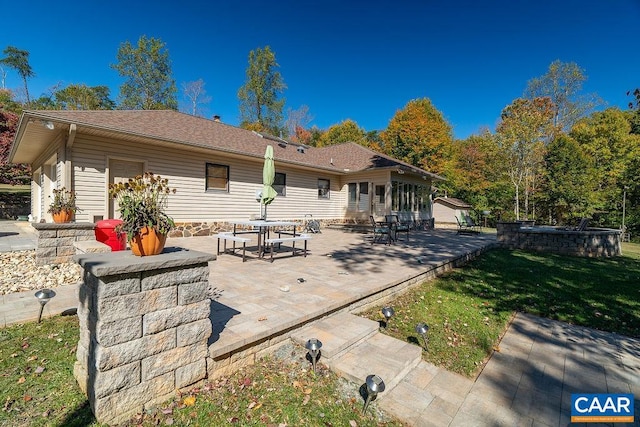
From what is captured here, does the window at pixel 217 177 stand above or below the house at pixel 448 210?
above

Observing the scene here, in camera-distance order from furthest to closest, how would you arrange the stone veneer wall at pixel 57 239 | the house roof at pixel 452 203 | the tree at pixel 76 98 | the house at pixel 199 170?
the tree at pixel 76 98, the house roof at pixel 452 203, the house at pixel 199 170, the stone veneer wall at pixel 57 239

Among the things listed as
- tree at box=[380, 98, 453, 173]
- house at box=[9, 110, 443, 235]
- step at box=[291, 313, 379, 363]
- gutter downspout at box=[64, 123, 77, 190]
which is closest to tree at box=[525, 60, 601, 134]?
tree at box=[380, 98, 453, 173]

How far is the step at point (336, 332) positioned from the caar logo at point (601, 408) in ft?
5.72

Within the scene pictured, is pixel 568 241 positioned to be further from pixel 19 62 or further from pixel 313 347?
pixel 19 62

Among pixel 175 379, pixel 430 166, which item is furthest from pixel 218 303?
pixel 430 166

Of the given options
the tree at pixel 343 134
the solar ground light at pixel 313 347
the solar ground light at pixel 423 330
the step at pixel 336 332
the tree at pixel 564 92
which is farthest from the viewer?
the tree at pixel 343 134

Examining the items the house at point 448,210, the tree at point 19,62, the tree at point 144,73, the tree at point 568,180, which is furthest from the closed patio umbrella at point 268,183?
the tree at point 19,62

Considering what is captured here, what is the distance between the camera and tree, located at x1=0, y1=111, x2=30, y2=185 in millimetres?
15862

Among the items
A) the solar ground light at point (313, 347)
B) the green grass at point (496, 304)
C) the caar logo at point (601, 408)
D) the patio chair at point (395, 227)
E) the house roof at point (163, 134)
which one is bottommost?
the caar logo at point (601, 408)

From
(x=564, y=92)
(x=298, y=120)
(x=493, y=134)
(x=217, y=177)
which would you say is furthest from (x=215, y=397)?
(x=564, y=92)

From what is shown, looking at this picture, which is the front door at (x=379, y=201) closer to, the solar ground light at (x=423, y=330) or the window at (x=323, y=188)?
the window at (x=323, y=188)

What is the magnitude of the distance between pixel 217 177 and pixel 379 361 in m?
9.39

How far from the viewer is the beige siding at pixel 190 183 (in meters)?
7.78

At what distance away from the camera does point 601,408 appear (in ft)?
7.72
